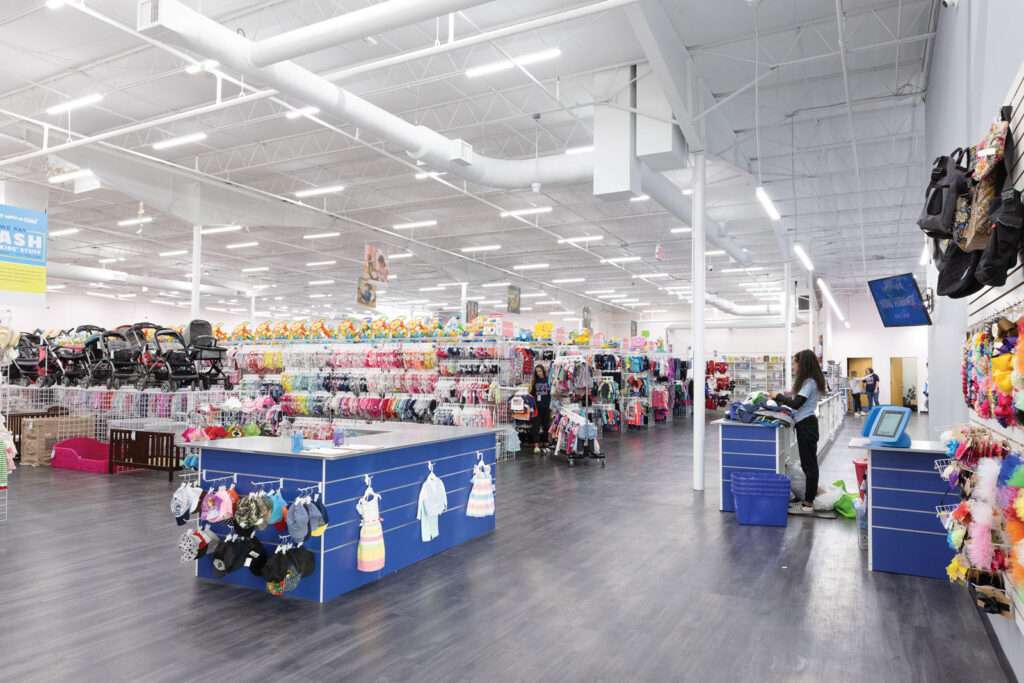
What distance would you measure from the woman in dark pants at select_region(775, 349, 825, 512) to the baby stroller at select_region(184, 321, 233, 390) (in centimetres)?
847

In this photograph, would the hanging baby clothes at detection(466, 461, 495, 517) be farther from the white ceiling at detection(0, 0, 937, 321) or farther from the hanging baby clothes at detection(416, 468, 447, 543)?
the white ceiling at detection(0, 0, 937, 321)

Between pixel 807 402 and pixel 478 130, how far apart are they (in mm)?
8782

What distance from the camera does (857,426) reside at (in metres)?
17.5

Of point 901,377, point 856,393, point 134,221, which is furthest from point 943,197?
point 901,377

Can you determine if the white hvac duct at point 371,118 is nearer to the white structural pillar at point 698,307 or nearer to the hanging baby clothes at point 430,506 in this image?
the white structural pillar at point 698,307

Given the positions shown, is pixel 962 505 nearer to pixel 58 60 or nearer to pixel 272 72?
pixel 272 72

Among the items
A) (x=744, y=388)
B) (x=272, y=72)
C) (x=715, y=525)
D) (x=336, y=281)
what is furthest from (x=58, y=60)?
(x=744, y=388)

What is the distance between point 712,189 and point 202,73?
1160 cm

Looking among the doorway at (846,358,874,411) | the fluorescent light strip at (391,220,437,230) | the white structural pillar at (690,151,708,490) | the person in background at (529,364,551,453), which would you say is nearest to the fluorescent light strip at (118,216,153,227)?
the fluorescent light strip at (391,220,437,230)

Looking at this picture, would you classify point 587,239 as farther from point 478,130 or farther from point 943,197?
point 943,197

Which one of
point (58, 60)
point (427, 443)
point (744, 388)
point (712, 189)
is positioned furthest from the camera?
point (744, 388)

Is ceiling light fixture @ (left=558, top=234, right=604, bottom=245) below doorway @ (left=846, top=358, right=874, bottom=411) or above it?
above

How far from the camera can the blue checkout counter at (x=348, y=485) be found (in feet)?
13.5

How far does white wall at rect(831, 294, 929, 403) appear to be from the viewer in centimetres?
2686
